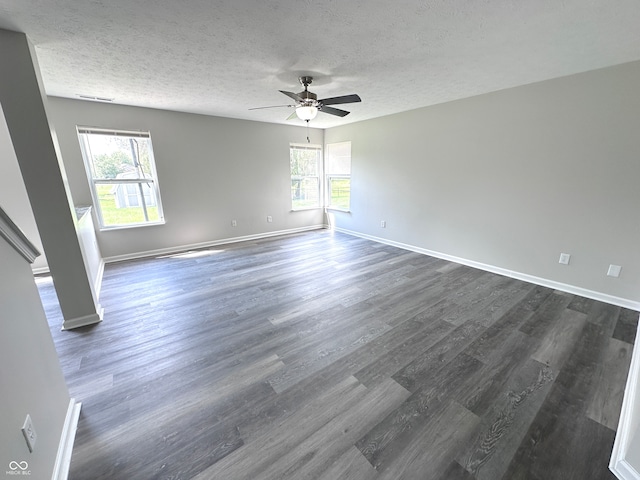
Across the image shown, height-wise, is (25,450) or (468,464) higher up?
(25,450)

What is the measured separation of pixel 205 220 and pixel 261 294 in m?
2.58

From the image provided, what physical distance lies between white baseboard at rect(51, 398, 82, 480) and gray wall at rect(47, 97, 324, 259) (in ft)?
11.0

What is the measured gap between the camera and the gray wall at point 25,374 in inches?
35.3

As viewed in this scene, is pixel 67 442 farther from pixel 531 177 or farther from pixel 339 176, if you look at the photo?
pixel 339 176

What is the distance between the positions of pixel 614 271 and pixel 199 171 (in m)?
5.85

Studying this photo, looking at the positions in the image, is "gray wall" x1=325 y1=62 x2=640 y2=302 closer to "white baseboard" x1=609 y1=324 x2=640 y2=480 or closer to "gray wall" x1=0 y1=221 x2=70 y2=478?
"white baseboard" x1=609 y1=324 x2=640 y2=480

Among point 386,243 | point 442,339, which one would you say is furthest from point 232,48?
point 386,243

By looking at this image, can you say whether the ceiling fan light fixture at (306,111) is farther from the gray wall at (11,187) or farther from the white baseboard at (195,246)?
the gray wall at (11,187)

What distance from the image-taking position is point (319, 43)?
81.6 inches

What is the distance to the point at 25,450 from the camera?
3.11 feet

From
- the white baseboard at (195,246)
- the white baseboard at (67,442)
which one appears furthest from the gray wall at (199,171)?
the white baseboard at (67,442)

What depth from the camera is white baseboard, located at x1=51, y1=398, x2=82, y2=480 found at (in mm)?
1188

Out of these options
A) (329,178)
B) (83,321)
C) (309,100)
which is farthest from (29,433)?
(329,178)

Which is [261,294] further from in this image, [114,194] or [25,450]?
[114,194]
